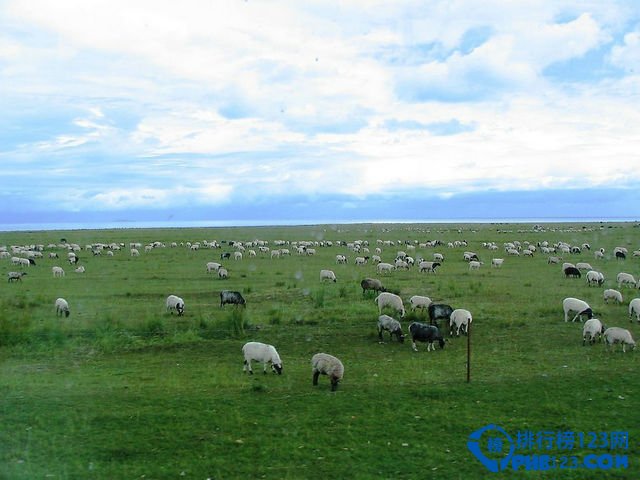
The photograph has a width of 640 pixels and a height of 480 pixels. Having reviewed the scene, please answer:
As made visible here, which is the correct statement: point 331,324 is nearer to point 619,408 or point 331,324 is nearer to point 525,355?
point 525,355

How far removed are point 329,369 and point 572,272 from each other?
28888 millimetres

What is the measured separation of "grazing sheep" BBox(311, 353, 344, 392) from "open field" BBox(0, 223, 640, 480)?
28 centimetres

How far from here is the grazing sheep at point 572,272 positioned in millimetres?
37062

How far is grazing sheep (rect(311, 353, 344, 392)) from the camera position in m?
13.8

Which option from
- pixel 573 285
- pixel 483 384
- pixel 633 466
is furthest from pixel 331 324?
pixel 573 285

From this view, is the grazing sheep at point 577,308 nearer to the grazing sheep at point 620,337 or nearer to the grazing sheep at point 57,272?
the grazing sheep at point 620,337

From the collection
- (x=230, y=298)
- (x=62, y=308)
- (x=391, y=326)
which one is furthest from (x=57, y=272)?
(x=391, y=326)

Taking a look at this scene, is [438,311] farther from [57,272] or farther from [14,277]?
[57,272]

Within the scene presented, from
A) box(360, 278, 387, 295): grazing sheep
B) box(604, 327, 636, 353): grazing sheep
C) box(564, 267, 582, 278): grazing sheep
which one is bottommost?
box(604, 327, 636, 353): grazing sheep

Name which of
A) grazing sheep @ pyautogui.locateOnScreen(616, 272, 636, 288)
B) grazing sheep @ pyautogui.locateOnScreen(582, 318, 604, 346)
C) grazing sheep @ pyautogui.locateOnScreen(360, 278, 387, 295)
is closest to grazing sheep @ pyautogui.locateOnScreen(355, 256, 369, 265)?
grazing sheep @ pyautogui.locateOnScreen(360, 278, 387, 295)

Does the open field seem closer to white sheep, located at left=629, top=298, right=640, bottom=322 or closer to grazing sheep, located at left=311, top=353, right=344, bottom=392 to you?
grazing sheep, located at left=311, top=353, right=344, bottom=392

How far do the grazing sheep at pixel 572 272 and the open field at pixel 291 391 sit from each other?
7774 millimetres

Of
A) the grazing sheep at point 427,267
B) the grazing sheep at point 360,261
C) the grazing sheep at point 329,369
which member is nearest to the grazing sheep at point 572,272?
the grazing sheep at point 427,267

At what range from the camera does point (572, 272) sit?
37.3 metres
